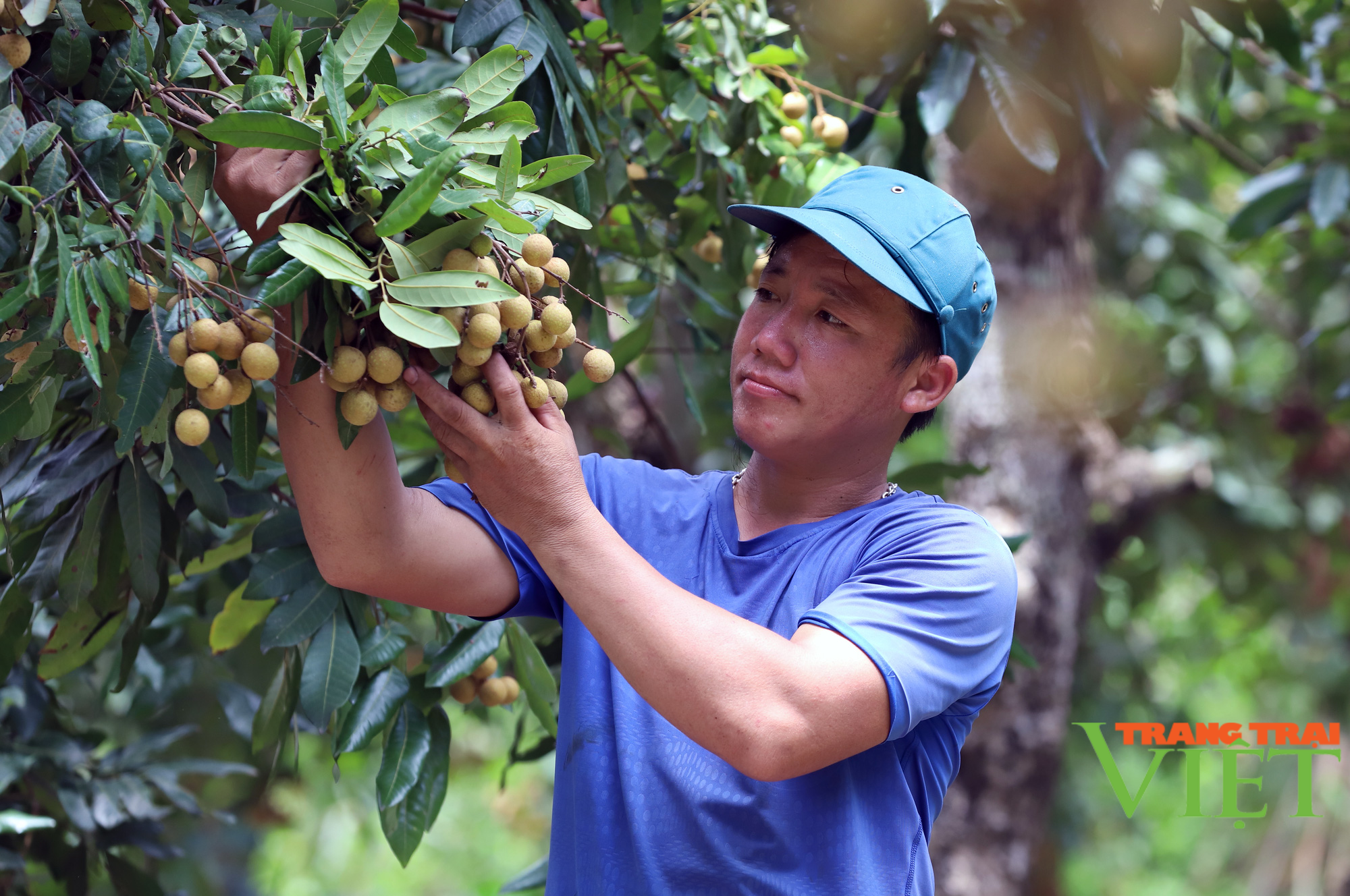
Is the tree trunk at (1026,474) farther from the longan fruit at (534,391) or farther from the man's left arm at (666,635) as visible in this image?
the longan fruit at (534,391)

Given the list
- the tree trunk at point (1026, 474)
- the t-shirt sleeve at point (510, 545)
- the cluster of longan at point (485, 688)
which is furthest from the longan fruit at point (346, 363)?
the tree trunk at point (1026, 474)

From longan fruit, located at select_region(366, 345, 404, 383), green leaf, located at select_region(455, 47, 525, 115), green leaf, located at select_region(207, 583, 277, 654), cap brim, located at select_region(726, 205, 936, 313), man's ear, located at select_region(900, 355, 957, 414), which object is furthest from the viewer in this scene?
green leaf, located at select_region(207, 583, 277, 654)

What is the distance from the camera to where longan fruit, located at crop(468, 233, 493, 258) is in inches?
40.1

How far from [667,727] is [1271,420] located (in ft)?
13.8

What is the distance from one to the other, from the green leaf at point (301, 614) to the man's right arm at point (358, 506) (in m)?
0.24

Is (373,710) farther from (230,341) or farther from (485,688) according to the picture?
(230,341)

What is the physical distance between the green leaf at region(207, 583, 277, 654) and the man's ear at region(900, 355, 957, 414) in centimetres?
98

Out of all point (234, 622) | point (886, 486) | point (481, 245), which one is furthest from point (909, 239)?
point (234, 622)

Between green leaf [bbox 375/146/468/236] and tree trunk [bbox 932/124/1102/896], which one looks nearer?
green leaf [bbox 375/146/468/236]

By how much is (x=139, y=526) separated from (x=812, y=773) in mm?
881

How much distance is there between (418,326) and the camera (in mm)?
954

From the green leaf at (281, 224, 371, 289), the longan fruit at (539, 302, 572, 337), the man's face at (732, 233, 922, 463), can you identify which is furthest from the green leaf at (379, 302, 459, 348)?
the man's face at (732, 233, 922, 463)

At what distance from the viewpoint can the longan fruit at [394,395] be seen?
1055 mm

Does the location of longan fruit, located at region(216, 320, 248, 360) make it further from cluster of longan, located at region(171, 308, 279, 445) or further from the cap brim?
the cap brim
